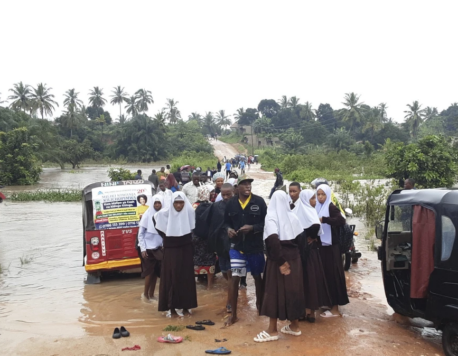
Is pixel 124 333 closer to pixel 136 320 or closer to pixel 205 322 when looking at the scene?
pixel 136 320

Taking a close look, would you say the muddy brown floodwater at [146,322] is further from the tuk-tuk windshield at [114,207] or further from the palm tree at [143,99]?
the palm tree at [143,99]

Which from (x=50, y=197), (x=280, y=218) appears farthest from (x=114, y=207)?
(x=50, y=197)

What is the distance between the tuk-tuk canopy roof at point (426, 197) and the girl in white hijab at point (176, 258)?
265 cm

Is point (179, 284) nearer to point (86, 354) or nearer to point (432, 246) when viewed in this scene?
point (86, 354)

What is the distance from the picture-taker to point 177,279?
6312 millimetres

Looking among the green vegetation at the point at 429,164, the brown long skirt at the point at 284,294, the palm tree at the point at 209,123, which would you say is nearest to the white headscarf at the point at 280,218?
the brown long skirt at the point at 284,294

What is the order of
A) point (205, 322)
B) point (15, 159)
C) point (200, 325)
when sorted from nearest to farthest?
point (200, 325), point (205, 322), point (15, 159)

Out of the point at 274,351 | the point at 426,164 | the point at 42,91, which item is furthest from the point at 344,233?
the point at 42,91

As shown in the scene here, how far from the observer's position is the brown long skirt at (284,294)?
5.30 meters

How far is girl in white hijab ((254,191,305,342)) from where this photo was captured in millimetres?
5277

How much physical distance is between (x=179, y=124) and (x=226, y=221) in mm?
85595

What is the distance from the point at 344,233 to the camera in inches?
265

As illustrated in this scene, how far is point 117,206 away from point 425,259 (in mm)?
5661

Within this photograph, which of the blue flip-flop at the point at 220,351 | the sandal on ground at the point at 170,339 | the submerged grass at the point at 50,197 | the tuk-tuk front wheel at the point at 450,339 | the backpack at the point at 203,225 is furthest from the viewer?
the submerged grass at the point at 50,197
